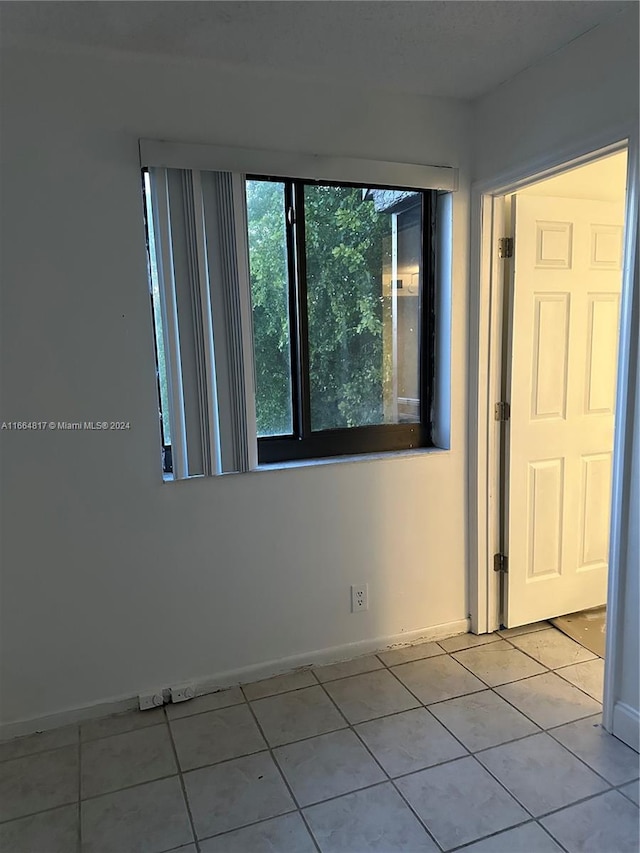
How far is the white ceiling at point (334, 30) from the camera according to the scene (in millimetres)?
1665

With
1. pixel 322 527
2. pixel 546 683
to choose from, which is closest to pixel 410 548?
pixel 322 527

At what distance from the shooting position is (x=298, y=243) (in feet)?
7.53

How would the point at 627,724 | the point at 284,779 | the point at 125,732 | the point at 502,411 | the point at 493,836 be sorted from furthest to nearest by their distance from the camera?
the point at 502,411
the point at 125,732
the point at 627,724
the point at 284,779
the point at 493,836

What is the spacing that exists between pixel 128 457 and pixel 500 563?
1.71 meters

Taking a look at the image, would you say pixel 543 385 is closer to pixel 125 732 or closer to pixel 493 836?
pixel 493 836

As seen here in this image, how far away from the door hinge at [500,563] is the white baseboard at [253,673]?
0.94ft

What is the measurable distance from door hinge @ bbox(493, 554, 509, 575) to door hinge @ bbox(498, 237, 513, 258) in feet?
4.37

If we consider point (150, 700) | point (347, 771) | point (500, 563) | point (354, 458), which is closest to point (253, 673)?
point (150, 700)

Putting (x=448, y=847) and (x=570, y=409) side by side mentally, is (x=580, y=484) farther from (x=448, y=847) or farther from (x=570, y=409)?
(x=448, y=847)

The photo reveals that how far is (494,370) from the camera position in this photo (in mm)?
2525

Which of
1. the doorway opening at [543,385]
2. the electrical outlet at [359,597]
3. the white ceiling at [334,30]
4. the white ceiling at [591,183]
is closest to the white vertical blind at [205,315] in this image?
the white ceiling at [334,30]

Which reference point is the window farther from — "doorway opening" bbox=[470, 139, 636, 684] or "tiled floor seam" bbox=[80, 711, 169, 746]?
"tiled floor seam" bbox=[80, 711, 169, 746]

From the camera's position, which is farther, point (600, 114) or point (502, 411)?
point (502, 411)

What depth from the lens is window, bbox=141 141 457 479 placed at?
2072 mm
